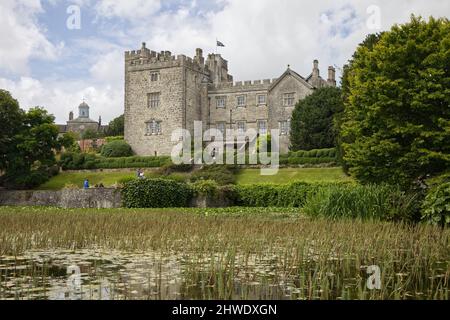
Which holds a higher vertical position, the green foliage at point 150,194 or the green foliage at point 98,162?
the green foliage at point 98,162

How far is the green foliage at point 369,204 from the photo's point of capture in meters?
16.3

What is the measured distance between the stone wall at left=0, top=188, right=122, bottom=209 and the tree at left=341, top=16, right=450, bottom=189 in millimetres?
15369

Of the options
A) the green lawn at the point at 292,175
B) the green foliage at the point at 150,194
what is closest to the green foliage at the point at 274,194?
the green foliage at the point at 150,194

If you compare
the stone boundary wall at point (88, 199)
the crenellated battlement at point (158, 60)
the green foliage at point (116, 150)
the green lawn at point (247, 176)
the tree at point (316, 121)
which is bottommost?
the stone boundary wall at point (88, 199)

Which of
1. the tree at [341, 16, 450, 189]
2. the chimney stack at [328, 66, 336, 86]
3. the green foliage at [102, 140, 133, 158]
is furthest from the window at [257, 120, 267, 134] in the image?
the tree at [341, 16, 450, 189]

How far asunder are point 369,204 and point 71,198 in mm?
20135

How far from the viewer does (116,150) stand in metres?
51.4

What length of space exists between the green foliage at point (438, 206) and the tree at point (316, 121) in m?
26.8

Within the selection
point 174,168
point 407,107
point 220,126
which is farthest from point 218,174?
point 407,107

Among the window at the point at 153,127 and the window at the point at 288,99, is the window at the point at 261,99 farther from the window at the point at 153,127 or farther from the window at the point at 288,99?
the window at the point at 153,127

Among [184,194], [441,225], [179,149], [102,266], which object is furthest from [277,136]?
[102,266]

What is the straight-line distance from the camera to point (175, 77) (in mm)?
51406
